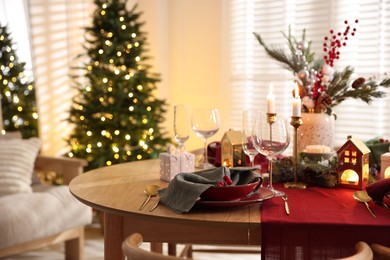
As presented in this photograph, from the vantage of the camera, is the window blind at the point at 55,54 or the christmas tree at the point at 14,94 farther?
the window blind at the point at 55,54

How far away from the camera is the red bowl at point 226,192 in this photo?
5.15 feet

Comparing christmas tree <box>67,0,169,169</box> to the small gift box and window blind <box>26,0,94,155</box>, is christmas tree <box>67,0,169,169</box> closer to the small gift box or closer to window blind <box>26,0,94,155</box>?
window blind <box>26,0,94,155</box>

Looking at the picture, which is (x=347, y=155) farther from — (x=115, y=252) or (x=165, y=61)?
(x=165, y=61)

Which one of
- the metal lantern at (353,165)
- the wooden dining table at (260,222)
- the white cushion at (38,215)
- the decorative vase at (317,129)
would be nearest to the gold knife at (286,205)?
the wooden dining table at (260,222)

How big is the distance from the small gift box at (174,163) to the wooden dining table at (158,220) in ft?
0.21

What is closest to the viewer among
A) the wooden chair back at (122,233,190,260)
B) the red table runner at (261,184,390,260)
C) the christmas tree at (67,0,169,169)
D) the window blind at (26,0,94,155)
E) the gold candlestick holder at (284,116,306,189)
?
the wooden chair back at (122,233,190,260)

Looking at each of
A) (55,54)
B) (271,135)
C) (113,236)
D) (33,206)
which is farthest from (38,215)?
(55,54)

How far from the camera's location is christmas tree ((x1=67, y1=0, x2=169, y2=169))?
4078mm

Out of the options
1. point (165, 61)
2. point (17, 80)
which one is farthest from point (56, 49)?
point (165, 61)

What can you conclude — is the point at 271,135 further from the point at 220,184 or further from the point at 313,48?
the point at 313,48

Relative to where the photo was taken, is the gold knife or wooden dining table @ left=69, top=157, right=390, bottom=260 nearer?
wooden dining table @ left=69, top=157, right=390, bottom=260

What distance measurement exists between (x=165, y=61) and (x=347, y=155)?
3170 millimetres

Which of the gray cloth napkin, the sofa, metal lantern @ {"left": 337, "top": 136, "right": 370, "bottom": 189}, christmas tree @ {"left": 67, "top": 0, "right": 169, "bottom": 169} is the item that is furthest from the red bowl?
→ christmas tree @ {"left": 67, "top": 0, "right": 169, "bottom": 169}

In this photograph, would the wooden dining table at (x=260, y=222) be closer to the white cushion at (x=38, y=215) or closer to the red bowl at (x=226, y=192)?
the red bowl at (x=226, y=192)
